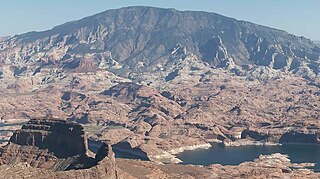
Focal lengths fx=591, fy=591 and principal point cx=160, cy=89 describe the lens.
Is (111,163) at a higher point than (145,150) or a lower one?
higher

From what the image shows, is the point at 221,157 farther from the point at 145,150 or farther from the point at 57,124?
the point at 57,124

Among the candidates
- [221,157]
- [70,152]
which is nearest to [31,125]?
[70,152]

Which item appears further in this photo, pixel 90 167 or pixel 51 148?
pixel 51 148

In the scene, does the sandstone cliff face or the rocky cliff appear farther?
the sandstone cliff face

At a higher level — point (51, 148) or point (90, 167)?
point (90, 167)

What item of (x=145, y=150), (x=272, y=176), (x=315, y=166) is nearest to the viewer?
(x=272, y=176)

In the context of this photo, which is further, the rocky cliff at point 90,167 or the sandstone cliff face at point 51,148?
the sandstone cliff face at point 51,148

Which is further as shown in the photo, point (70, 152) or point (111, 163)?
point (70, 152)

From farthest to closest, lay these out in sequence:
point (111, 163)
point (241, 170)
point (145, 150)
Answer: point (145, 150) < point (241, 170) < point (111, 163)

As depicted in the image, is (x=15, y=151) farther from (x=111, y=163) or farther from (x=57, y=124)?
(x=111, y=163)
